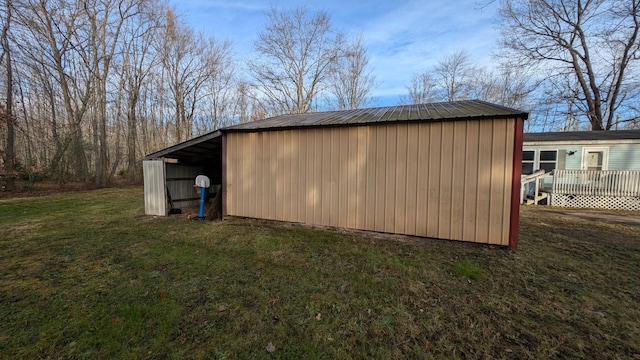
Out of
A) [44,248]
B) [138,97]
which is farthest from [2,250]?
[138,97]

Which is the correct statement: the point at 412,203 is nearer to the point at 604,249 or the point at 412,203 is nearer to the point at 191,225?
the point at 604,249

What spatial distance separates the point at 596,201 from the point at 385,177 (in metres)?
9.88

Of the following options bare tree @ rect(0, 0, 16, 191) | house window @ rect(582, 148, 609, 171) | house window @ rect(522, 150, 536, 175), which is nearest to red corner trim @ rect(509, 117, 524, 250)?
house window @ rect(522, 150, 536, 175)

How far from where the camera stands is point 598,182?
9500 millimetres

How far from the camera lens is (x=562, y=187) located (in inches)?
395

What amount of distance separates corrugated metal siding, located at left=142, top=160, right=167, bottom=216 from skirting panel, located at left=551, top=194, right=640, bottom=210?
46.5 ft

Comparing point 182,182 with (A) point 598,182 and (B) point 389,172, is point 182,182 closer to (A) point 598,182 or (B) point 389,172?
(B) point 389,172

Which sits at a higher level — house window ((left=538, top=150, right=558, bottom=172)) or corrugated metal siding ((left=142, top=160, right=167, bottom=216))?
house window ((left=538, top=150, right=558, bottom=172))

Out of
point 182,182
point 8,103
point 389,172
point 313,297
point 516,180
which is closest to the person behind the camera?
point 313,297

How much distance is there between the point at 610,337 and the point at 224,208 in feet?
23.5

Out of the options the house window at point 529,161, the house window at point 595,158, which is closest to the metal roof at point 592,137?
the house window at point 595,158

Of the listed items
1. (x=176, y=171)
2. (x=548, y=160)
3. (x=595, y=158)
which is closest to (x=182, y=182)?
(x=176, y=171)

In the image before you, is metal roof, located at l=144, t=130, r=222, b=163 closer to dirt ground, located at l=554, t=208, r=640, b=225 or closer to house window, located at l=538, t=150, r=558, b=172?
dirt ground, located at l=554, t=208, r=640, b=225

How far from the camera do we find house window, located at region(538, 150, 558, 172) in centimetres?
1136
